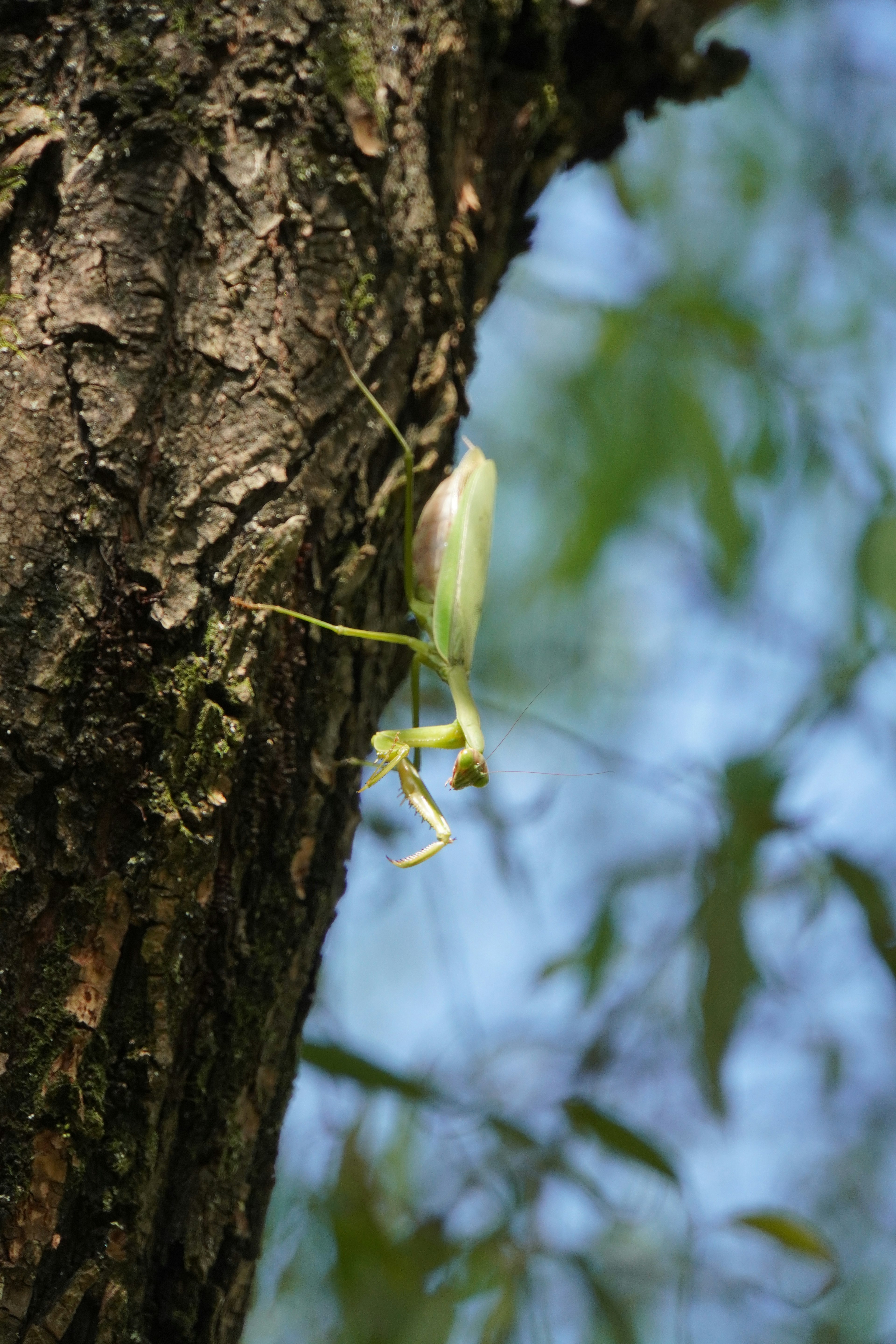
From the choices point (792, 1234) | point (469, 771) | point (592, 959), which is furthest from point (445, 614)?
point (592, 959)

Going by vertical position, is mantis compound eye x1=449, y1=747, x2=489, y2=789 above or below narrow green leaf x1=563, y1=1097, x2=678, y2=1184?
above

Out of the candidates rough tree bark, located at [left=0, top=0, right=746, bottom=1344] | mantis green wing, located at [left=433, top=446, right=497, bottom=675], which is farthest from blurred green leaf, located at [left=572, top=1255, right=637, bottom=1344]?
mantis green wing, located at [left=433, top=446, right=497, bottom=675]

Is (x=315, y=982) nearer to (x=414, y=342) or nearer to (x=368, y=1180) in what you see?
(x=414, y=342)

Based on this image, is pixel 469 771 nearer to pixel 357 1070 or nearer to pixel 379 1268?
pixel 357 1070

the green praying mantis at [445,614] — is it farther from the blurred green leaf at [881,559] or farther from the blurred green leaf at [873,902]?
the blurred green leaf at [873,902]

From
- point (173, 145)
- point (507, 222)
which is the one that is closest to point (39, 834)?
point (173, 145)

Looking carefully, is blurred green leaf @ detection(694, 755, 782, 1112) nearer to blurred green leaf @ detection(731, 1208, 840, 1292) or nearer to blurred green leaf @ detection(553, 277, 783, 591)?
blurred green leaf @ detection(731, 1208, 840, 1292)
